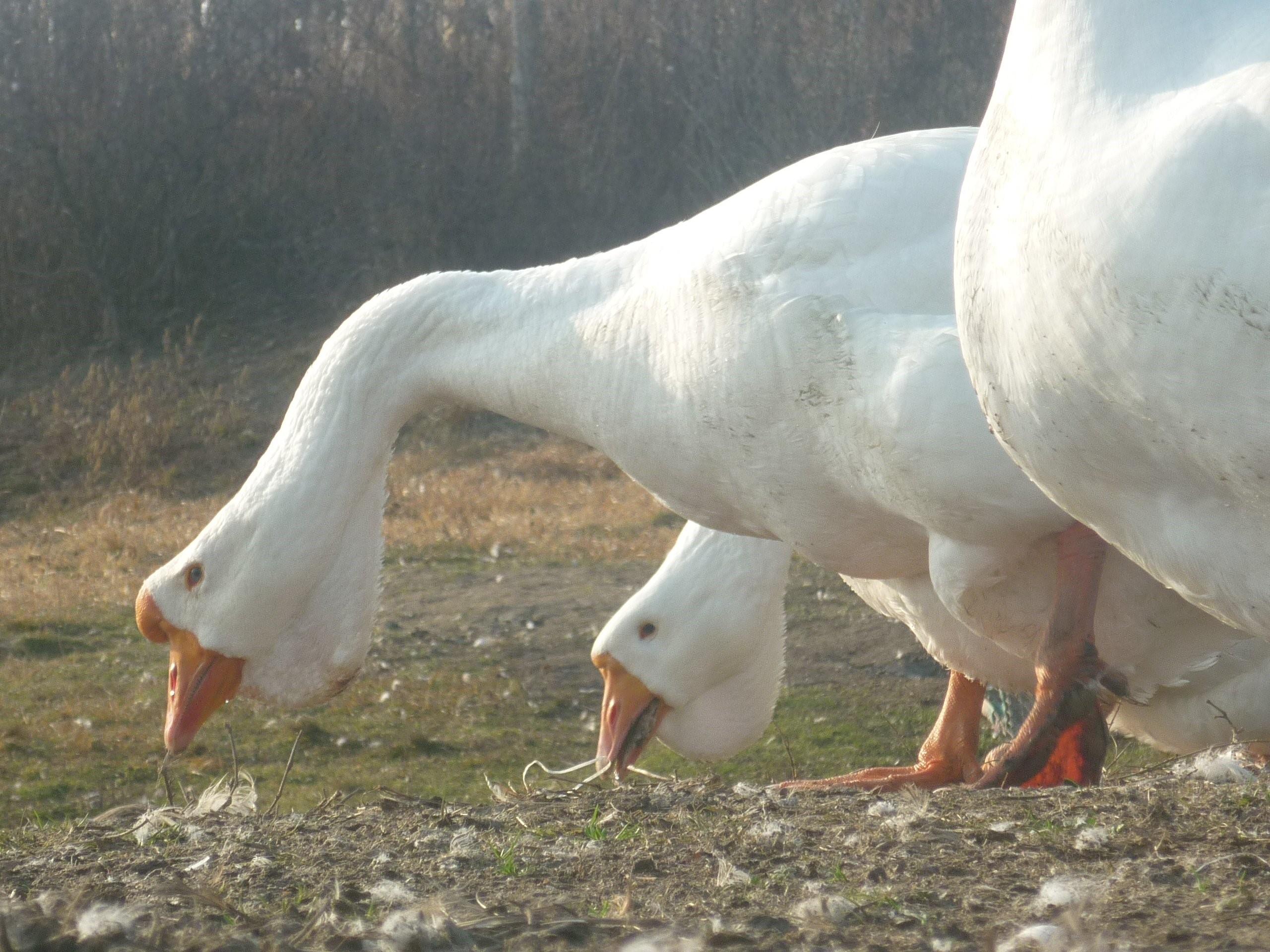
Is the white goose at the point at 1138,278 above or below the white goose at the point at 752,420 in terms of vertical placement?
above

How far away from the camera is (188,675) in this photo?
4520mm

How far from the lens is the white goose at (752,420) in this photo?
10.4 ft

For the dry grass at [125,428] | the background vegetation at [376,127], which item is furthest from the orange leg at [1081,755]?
the background vegetation at [376,127]

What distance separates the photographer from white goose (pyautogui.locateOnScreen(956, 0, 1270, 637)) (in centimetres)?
192

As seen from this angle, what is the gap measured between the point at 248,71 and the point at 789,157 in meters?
6.31

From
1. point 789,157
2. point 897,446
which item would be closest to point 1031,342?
point 897,446

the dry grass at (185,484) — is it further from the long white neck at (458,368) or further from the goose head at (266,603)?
the long white neck at (458,368)

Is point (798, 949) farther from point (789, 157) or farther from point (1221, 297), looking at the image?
point (789, 157)

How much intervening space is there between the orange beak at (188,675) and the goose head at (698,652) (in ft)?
4.33

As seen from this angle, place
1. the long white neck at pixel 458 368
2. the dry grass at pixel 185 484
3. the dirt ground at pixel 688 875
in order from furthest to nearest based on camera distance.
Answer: the dry grass at pixel 185 484
the long white neck at pixel 458 368
the dirt ground at pixel 688 875

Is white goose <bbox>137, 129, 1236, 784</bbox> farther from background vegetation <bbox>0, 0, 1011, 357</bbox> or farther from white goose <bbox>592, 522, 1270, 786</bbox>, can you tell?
background vegetation <bbox>0, 0, 1011, 357</bbox>

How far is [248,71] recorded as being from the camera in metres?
17.4

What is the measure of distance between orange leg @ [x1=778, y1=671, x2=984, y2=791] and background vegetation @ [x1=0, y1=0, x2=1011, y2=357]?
1316 cm

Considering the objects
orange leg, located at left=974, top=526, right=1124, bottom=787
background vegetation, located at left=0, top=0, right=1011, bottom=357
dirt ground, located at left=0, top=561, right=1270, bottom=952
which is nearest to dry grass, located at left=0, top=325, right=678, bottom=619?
background vegetation, located at left=0, top=0, right=1011, bottom=357
